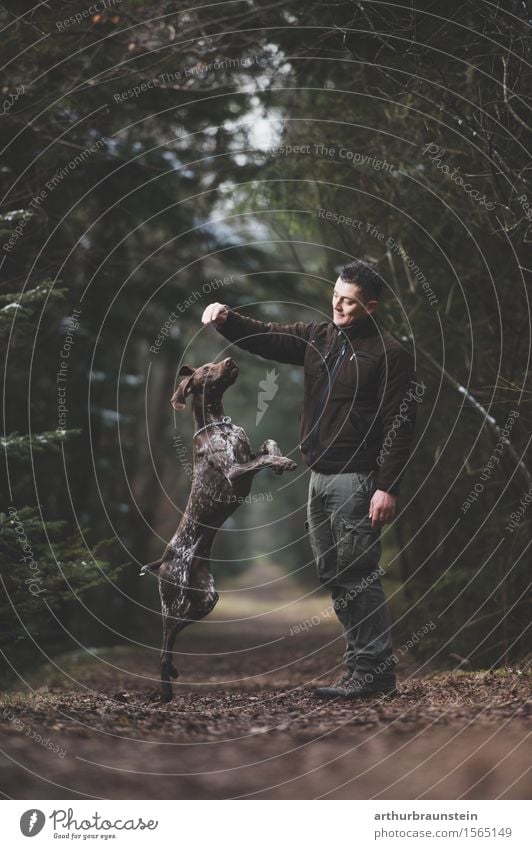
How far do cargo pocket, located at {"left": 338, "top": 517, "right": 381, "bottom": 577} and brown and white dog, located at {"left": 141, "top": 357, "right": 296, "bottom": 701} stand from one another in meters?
0.73

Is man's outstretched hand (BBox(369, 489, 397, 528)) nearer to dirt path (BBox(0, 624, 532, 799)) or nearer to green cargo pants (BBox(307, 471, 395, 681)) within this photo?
green cargo pants (BBox(307, 471, 395, 681))

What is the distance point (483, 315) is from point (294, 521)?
27110 mm

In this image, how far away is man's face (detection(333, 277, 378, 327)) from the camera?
5.60 meters

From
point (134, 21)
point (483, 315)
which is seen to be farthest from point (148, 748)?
point (134, 21)

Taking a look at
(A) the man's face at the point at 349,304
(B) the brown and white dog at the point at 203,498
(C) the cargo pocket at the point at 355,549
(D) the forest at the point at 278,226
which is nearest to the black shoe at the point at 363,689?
(C) the cargo pocket at the point at 355,549

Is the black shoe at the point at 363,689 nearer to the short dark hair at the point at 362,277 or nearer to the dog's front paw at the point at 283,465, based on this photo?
the dog's front paw at the point at 283,465

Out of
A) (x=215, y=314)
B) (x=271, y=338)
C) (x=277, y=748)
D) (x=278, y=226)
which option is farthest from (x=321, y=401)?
(x=278, y=226)

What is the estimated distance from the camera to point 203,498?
574 centimetres

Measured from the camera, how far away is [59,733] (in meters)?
4.98

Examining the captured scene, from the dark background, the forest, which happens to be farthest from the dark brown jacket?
the dark background

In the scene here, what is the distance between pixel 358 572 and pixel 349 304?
1.80 metres

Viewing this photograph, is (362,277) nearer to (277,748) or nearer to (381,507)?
(381,507)

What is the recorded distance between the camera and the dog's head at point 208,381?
5664mm

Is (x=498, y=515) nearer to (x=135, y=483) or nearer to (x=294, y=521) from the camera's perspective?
(x=135, y=483)
